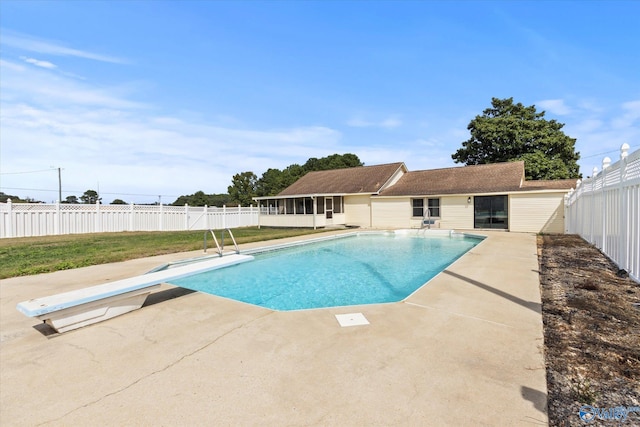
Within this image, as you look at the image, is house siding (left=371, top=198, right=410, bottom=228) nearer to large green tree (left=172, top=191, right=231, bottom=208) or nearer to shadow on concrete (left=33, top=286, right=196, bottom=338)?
shadow on concrete (left=33, top=286, right=196, bottom=338)

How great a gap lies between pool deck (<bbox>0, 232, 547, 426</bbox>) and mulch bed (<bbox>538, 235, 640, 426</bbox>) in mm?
136

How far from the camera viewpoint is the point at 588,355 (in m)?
2.81

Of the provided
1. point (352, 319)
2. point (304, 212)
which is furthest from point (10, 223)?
point (352, 319)

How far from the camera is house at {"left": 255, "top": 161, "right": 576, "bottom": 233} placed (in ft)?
50.7

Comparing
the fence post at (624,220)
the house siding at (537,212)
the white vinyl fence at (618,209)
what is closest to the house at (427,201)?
the house siding at (537,212)

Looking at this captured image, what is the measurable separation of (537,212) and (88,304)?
59.0ft

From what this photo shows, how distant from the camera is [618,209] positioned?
5.95m

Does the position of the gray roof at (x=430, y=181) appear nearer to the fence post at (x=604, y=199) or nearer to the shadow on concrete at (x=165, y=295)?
the fence post at (x=604, y=199)

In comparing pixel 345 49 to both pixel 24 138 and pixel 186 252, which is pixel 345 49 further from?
pixel 24 138

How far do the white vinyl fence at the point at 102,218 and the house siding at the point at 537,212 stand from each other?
18.3 meters

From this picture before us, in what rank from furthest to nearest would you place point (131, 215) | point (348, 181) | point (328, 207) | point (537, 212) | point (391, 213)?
Result: point (348, 181) → point (328, 207) → point (391, 213) → point (131, 215) → point (537, 212)

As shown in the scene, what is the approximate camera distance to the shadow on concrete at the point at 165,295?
5039 millimetres

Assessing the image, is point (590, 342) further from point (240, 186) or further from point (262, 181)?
point (262, 181)

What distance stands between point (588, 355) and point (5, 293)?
28.0ft
